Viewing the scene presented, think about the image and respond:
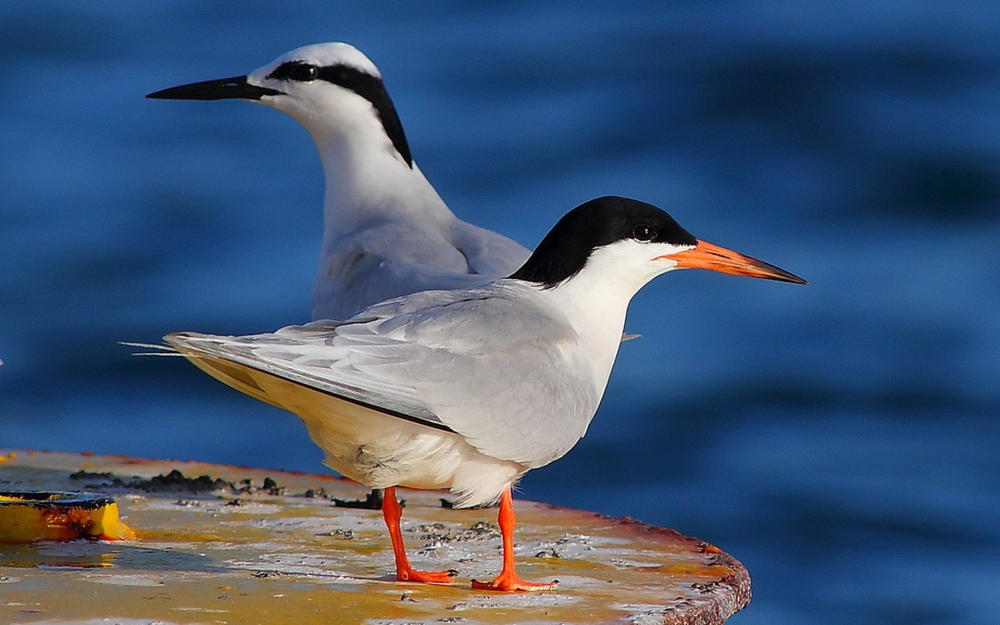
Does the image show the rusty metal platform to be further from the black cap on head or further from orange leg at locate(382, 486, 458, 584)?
the black cap on head

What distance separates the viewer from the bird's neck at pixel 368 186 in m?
4.91

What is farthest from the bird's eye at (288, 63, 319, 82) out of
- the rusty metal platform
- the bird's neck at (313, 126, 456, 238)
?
the rusty metal platform

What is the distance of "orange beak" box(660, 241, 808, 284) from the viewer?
3.56m

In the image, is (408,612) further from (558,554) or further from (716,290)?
(716,290)

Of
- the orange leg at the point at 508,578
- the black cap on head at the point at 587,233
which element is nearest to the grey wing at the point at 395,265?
the black cap on head at the point at 587,233

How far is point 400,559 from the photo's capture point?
311 cm

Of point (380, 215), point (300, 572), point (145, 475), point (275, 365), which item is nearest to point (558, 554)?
point (300, 572)

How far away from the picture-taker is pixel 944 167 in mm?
12102

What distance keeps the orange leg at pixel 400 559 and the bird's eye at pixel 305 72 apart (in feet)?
7.59

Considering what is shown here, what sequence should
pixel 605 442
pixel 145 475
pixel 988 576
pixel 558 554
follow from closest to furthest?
pixel 558 554 < pixel 145 475 < pixel 988 576 < pixel 605 442

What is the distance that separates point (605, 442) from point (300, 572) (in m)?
6.18

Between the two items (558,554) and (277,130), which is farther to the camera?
(277,130)

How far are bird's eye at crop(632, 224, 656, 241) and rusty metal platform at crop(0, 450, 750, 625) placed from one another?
741mm

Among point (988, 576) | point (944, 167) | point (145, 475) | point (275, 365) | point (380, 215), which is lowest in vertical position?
point (988, 576)
